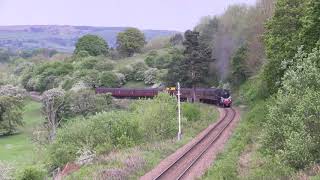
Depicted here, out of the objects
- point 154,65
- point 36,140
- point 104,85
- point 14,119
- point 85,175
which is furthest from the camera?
point 154,65

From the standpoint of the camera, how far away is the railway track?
30228 mm

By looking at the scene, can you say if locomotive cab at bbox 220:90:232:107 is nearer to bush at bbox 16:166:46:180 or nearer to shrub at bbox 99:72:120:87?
bush at bbox 16:166:46:180

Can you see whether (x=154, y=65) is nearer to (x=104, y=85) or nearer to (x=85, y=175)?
(x=104, y=85)

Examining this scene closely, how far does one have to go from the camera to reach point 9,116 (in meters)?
81.9

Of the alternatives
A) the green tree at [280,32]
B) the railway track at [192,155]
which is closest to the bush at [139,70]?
the railway track at [192,155]

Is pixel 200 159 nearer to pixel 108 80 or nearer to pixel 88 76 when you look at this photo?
pixel 88 76

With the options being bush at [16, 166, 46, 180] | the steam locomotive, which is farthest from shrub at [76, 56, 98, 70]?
bush at [16, 166, 46, 180]

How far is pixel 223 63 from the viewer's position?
8631 cm

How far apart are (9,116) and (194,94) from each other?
98.2 ft

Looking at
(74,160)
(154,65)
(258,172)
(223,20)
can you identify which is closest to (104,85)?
(154,65)

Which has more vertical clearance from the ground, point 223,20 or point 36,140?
point 223,20

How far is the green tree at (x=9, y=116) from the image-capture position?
81688mm

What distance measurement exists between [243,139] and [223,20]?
63.0 m

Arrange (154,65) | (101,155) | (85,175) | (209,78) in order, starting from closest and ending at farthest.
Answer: (85,175), (101,155), (209,78), (154,65)
